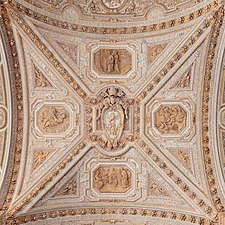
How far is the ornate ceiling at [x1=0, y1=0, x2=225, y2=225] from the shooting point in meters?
12.5

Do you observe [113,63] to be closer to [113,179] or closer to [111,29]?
[111,29]

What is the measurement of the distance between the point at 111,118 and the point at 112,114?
126mm

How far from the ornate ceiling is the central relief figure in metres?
0.03

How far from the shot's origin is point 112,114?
13.0 metres

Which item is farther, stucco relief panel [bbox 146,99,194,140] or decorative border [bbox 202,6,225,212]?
stucco relief panel [bbox 146,99,194,140]

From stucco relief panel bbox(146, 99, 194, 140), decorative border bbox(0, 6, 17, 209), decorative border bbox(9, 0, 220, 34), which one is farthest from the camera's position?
stucco relief panel bbox(146, 99, 194, 140)

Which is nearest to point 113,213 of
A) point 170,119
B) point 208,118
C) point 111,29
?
point 170,119

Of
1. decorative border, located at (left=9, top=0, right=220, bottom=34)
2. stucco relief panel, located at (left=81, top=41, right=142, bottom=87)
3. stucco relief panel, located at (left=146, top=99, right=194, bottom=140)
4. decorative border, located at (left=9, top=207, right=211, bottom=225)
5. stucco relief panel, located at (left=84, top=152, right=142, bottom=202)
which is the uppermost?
decorative border, located at (left=9, top=0, right=220, bottom=34)

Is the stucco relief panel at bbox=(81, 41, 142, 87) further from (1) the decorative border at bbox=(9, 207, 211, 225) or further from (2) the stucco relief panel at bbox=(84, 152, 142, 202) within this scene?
(1) the decorative border at bbox=(9, 207, 211, 225)

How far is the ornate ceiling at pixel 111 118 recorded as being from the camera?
12531 millimetres

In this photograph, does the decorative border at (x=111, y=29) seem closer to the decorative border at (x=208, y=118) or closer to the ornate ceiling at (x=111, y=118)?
the ornate ceiling at (x=111, y=118)

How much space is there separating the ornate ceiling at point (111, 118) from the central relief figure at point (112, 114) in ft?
0.10

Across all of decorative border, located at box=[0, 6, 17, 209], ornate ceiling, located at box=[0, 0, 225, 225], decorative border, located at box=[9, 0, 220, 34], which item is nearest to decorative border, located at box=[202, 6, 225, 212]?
ornate ceiling, located at box=[0, 0, 225, 225]

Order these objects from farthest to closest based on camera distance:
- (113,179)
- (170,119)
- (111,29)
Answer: (113,179) < (170,119) < (111,29)
